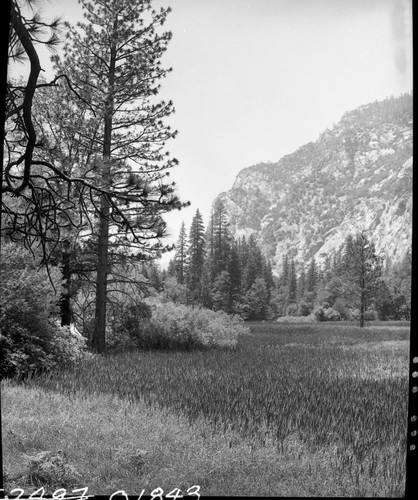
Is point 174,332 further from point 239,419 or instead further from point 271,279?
point 239,419

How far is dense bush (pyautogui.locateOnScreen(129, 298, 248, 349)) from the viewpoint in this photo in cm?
796

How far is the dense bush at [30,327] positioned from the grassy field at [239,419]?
1.83 ft

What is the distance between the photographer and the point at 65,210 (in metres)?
4.79

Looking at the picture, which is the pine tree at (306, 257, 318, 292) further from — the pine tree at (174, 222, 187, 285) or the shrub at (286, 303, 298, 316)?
the pine tree at (174, 222, 187, 285)

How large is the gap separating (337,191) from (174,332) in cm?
560

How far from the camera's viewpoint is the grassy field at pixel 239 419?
350 centimetres

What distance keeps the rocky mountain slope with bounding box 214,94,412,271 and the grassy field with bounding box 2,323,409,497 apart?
1.10 meters

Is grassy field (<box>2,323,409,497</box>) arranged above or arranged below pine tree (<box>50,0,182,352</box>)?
below

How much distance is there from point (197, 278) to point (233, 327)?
1.68m

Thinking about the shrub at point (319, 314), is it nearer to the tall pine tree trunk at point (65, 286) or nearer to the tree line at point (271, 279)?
the tree line at point (271, 279)

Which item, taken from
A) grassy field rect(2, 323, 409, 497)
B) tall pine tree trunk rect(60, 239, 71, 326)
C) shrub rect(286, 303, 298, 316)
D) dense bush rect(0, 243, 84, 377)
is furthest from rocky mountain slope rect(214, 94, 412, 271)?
dense bush rect(0, 243, 84, 377)

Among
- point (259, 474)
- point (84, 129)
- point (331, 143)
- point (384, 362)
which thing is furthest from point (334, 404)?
point (84, 129)

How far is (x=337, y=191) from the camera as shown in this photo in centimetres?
502

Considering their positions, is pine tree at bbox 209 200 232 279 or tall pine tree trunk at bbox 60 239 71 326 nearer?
pine tree at bbox 209 200 232 279
